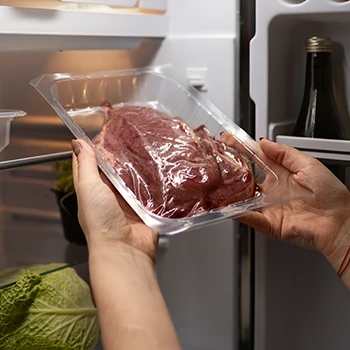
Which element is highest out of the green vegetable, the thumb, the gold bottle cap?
the gold bottle cap

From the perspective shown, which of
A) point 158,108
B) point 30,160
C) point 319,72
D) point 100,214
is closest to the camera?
point 100,214

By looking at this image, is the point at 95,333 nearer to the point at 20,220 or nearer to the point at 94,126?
the point at 20,220

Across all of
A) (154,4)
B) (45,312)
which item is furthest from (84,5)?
(45,312)

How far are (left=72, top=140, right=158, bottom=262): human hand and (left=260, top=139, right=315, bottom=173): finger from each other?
1.00 feet

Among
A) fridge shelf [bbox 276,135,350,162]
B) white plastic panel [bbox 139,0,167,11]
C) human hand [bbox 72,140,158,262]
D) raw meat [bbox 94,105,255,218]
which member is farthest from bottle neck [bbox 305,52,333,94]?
human hand [bbox 72,140,158,262]

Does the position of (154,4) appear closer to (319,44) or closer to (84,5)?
(84,5)

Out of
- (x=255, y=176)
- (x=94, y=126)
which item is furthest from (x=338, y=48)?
(x=94, y=126)

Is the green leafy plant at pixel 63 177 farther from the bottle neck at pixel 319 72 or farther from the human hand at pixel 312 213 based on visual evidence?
the bottle neck at pixel 319 72

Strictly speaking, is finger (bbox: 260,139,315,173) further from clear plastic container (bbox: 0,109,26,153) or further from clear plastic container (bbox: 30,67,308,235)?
clear plastic container (bbox: 0,109,26,153)

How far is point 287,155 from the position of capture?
3.80 feet

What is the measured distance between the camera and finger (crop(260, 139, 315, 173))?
1.14 m

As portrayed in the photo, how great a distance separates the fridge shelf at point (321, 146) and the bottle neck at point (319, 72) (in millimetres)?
130

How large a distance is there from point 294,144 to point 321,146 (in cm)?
6

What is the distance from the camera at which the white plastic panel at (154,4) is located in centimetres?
128
